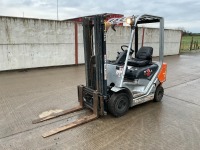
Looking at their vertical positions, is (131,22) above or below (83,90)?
above

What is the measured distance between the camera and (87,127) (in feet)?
11.4

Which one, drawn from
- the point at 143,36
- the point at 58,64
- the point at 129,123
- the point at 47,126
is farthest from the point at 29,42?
the point at 143,36

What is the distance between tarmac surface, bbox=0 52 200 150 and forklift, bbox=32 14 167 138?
→ 0.20m

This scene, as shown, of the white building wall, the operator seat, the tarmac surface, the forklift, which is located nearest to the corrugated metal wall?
the white building wall

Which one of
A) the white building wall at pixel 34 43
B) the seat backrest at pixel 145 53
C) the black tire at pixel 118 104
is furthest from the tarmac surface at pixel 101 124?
the white building wall at pixel 34 43

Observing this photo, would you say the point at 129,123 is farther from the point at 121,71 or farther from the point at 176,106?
the point at 176,106

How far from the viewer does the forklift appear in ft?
11.8

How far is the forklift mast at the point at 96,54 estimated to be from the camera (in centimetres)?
351

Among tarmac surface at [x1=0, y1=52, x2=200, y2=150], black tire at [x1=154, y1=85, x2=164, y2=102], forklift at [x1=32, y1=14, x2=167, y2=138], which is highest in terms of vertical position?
forklift at [x1=32, y1=14, x2=167, y2=138]

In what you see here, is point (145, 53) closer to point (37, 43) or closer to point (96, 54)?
point (96, 54)

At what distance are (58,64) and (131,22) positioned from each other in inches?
251

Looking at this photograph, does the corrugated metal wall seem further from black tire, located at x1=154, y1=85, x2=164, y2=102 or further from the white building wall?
black tire, located at x1=154, y1=85, x2=164, y2=102

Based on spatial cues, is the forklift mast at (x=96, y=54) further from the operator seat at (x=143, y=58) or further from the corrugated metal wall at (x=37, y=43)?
the corrugated metal wall at (x=37, y=43)

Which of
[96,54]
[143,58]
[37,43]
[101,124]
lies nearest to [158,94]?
[143,58]
